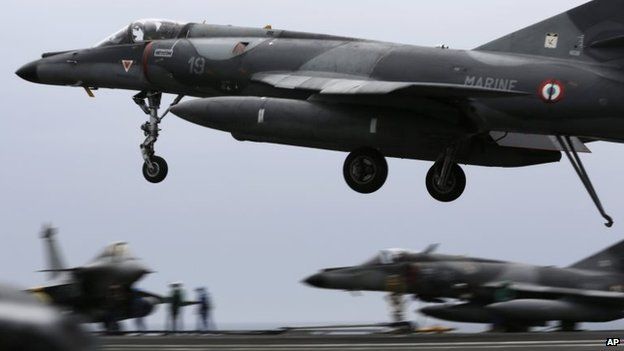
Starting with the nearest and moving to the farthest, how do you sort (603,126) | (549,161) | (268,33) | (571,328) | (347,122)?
(603,126) < (347,122) < (549,161) < (268,33) < (571,328)

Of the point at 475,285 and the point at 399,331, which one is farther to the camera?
the point at 475,285

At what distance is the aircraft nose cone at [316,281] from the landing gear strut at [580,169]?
8561 millimetres

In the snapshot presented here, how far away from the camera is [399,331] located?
19094mm

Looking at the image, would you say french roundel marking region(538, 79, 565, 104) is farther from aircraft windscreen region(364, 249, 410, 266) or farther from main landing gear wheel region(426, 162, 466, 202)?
aircraft windscreen region(364, 249, 410, 266)

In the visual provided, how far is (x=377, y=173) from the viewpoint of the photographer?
19.7 m

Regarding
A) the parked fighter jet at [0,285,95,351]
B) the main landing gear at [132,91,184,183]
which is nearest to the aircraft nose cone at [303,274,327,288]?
the main landing gear at [132,91,184,183]

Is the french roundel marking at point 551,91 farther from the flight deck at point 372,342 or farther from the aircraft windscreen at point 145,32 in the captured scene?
the aircraft windscreen at point 145,32

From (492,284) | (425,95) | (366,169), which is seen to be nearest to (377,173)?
(366,169)

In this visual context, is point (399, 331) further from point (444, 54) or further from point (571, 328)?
point (571, 328)

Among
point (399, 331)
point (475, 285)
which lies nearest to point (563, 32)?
point (399, 331)

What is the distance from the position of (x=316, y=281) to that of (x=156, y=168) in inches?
229

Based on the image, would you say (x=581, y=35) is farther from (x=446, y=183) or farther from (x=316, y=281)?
(x=316, y=281)

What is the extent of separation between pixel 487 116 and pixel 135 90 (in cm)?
808

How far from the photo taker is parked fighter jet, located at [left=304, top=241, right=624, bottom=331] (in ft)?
80.6
